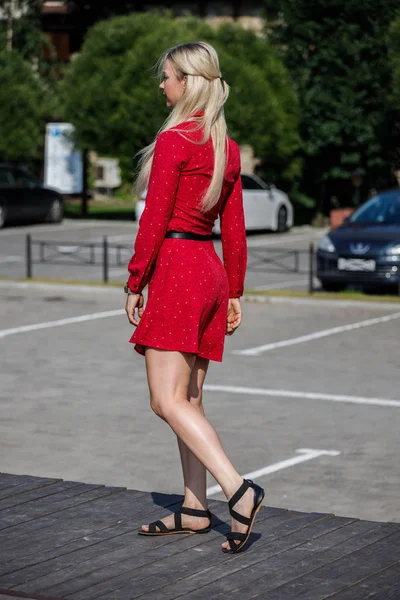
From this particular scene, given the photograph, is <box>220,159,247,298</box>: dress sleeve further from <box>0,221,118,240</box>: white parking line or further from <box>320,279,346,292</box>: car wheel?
<box>0,221,118,240</box>: white parking line

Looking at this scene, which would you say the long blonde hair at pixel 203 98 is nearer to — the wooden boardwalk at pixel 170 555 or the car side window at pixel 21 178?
the wooden boardwalk at pixel 170 555

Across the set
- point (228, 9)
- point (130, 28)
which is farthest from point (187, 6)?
point (130, 28)

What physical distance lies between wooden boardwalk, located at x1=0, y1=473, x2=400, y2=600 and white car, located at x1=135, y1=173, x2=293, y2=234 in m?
25.8

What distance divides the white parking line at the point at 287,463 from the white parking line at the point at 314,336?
476 centimetres

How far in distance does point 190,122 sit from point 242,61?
2941cm

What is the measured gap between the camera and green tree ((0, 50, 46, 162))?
39000 mm

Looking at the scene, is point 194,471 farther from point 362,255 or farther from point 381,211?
point 381,211

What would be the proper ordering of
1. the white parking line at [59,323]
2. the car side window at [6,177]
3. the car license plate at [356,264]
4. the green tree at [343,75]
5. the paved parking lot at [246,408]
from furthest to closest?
the green tree at [343,75] < the car side window at [6,177] < the car license plate at [356,264] < the white parking line at [59,323] < the paved parking lot at [246,408]

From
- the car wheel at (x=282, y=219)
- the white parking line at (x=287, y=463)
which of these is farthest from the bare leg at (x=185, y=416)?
the car wheel at (x=282, y=219)

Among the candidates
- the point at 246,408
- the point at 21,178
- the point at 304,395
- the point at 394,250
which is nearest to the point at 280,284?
the point at 394,250

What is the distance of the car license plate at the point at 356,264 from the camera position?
18625 mm

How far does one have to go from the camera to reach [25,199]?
115 ft

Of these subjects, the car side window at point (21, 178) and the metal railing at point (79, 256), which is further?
the car side window at point (21, 178)

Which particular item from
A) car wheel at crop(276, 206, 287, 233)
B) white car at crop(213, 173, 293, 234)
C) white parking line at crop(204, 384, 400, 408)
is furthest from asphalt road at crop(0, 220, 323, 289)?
white parking line at crop(204, 384, 400, 408)
